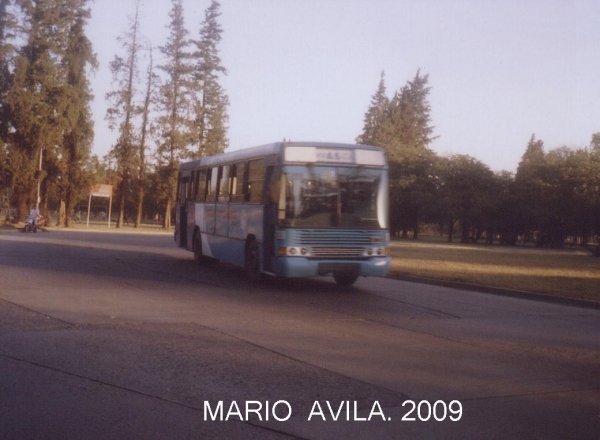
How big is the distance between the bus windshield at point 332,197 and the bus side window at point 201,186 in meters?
6.57

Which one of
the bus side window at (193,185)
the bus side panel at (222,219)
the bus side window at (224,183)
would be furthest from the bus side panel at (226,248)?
the bus side window at (193,185)

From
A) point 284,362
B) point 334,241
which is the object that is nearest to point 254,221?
point 334,241

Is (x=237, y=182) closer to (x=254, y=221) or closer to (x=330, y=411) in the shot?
(x=254, y=221)

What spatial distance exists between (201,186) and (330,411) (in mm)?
16214

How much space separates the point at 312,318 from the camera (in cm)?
1198

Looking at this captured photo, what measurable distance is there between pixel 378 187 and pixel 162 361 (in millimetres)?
8861

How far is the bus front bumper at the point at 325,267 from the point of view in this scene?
49.8 ft

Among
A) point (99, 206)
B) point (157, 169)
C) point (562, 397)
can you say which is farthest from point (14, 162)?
point (99, 206)

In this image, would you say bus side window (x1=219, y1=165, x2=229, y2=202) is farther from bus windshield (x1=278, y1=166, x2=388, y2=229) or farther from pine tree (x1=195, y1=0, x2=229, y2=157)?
pine tree (x1=195, y1=0, x2=229, y2=157)

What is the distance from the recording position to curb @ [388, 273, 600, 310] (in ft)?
52.3

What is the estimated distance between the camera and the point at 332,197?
15672mm

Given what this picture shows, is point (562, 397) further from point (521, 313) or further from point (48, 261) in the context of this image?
point (48, 261)

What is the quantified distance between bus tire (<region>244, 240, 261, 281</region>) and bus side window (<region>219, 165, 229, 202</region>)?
7.45 feet

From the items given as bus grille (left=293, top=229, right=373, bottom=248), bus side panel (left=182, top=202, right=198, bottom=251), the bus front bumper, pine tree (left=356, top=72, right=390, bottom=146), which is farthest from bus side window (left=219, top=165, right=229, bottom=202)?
pine tree (left=356, top=72, right=390, bottom=146)
